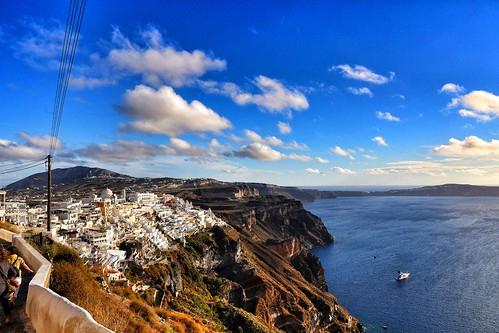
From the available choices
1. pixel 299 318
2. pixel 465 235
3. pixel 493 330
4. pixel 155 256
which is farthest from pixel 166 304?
pixel 465 235

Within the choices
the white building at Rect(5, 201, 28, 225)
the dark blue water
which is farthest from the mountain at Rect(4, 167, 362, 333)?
the white building at Rect(5, 201, 28, 225)

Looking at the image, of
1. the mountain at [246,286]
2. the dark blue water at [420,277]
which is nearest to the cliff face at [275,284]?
the mountain at [246,286]

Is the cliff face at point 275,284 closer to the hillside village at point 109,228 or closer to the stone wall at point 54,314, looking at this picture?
the hillside village at point 109,228

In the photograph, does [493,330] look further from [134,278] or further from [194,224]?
[194,224]

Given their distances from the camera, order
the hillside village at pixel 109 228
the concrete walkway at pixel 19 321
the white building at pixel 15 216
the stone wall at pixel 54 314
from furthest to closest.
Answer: the white building at pixel 15 216 < the hillside village at pixel 109 228 < the concrete walkway at pixel 19 321 < the stone wall at pixel 54 314

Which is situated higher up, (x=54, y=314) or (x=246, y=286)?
(x=54, y=314)

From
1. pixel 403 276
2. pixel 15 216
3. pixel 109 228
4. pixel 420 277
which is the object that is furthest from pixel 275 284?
pixel 15 216

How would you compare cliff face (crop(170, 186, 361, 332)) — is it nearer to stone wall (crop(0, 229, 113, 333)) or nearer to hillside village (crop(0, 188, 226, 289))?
hillside village (crop(0, 188, 226, 289))

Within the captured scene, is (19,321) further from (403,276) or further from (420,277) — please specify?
(420,277)
